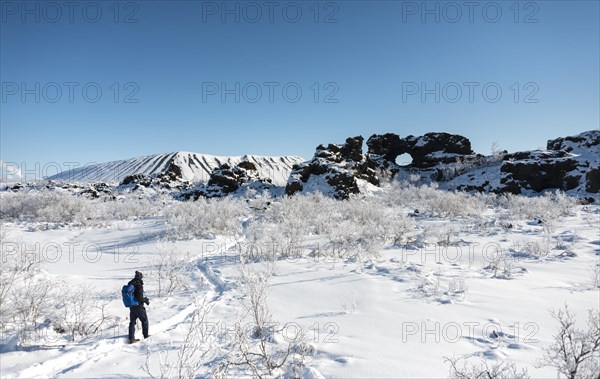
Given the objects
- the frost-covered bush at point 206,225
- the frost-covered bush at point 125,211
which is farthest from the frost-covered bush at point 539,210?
the frost-covered bush at point 125,211

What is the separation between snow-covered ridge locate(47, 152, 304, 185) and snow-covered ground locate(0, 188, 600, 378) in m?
87.0

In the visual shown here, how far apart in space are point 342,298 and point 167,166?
106 metres

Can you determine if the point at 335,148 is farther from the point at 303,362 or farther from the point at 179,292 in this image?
the point at 303,362

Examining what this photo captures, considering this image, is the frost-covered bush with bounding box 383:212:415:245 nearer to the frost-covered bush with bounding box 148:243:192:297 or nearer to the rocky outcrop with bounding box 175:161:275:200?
the frost-covered bush with bounding box 148:243:192:297

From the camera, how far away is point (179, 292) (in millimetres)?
7570

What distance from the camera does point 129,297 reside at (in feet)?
16.5

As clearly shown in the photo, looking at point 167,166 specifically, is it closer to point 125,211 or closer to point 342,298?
point 125,211

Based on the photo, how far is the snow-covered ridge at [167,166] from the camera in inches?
3999

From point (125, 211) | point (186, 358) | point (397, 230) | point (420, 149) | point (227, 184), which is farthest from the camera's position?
point (420, 149)

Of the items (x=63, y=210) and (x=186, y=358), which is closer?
(x=186, y=358)

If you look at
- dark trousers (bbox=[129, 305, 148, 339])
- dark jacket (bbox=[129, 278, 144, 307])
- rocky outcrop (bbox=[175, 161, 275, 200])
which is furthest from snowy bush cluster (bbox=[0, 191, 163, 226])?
dark trousers (bbox=[129, 305, 148, 339])

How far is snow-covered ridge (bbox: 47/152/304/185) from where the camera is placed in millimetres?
101562

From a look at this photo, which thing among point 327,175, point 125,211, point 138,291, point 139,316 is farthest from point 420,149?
point 139,316

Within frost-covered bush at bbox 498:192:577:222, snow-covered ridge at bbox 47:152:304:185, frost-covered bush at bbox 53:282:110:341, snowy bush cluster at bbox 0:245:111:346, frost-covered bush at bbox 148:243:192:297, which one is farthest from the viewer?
snow-covered ridge at bbox 47:152:304:185
